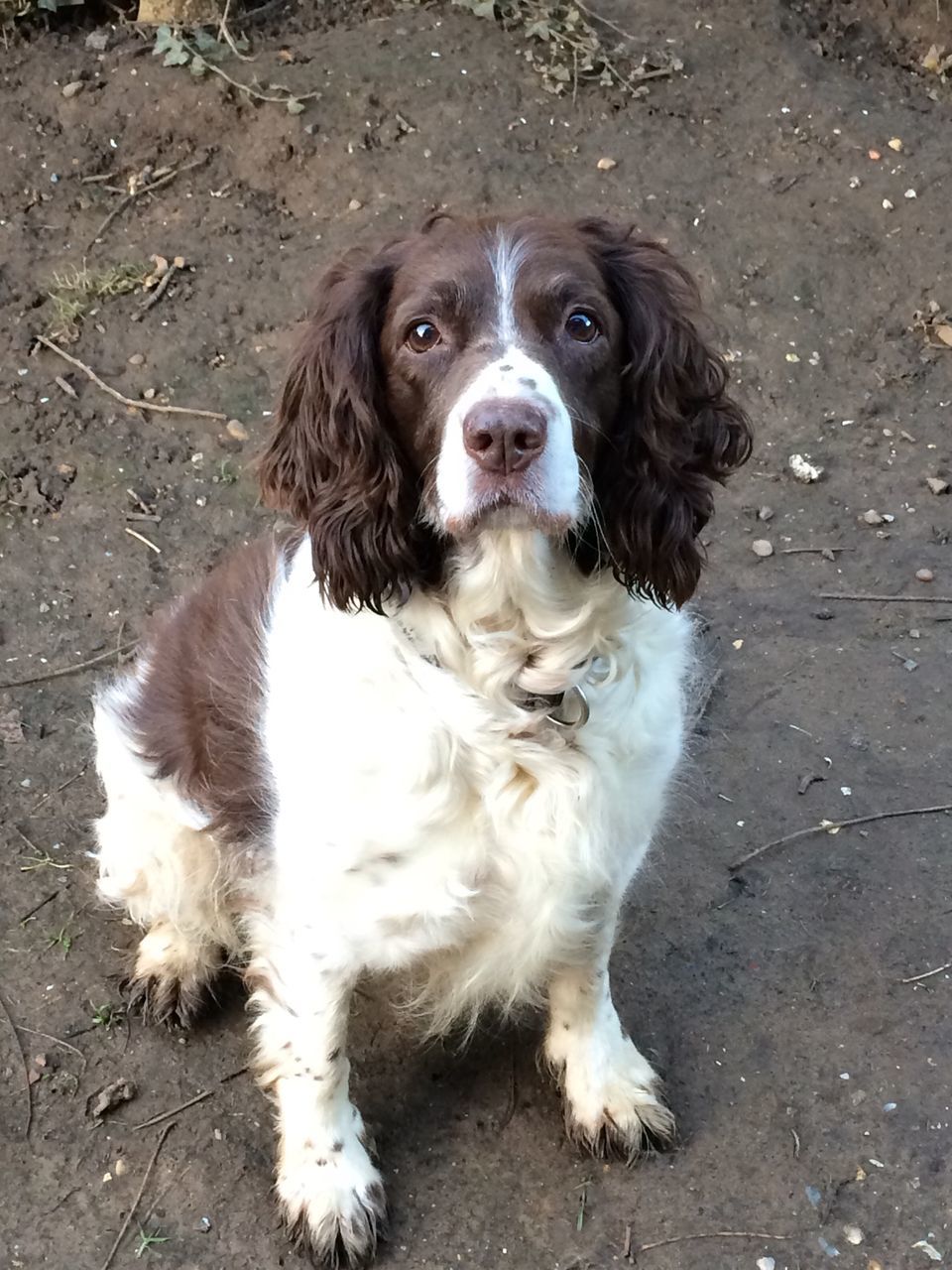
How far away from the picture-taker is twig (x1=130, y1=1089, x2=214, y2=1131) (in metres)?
2.89

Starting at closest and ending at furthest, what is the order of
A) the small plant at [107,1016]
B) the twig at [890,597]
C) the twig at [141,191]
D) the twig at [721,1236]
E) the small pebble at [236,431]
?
the twig at [721,1236] < the small plant at [107,1016] < the twig at [890,597] < the small pebble at [236,431] < the twig at [141,191]

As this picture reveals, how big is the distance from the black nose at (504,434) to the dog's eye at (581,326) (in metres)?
0.33

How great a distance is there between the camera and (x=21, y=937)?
10.6 feet

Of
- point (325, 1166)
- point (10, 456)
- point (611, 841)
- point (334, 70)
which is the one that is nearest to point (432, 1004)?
point (325, 1166)

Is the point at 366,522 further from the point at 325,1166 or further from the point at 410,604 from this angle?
the point at 325,1166

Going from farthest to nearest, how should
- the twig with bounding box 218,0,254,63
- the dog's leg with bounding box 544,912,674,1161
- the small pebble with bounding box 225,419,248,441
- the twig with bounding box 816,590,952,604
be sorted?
the twig with bounding box 218,0,254,63 → the small pebble with bounding box 225,419,248,441 → the twig with bounding box 816,590,952,604 → the dog's leg with bounding box 544,912,674,1161

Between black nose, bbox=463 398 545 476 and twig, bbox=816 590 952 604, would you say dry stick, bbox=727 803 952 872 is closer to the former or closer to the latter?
twig, bbox=816 590 952 604

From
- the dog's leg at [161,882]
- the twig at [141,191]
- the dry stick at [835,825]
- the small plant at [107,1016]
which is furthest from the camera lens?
the twig at [141,191]

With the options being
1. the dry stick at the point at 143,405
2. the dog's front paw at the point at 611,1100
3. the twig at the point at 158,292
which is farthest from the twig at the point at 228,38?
the dog's front paw at the point at 611,1100

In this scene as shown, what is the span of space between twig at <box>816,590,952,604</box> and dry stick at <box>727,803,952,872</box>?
0.89 meters

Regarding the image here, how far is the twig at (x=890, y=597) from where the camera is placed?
4.29 m

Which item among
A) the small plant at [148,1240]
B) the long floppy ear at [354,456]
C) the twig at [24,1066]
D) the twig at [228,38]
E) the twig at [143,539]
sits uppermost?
the long floppy ear at [354,456]

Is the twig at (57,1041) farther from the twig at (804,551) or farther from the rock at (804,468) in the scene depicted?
the rock at (804,468)

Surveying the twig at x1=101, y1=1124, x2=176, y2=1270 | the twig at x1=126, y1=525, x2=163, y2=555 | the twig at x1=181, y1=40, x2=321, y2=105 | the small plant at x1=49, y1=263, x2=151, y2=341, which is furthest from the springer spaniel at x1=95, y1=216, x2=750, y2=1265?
the twig at x1=181, y1=40, x2=321, y2=105
